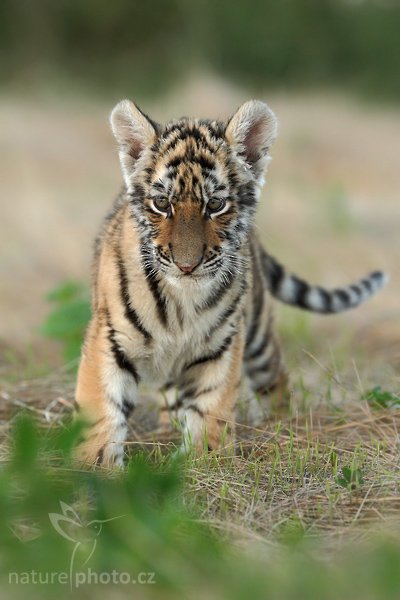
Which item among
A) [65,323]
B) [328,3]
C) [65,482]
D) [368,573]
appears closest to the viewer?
[368,573]

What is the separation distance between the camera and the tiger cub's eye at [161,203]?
4.70 meters

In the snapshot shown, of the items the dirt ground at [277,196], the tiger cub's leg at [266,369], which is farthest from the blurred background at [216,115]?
the tiger cub's leg at [266,369]

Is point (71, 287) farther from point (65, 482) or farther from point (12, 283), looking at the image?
point (65, 482)

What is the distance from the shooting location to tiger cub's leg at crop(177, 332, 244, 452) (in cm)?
503

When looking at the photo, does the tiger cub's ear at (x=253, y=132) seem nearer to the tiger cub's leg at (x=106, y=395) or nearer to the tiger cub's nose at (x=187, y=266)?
the tiger cub's nose at (x=187, y=266)

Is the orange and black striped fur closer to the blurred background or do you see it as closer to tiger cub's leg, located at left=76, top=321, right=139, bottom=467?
tiger cub's leg, located at left=76, top=321, right=139, bottom=467

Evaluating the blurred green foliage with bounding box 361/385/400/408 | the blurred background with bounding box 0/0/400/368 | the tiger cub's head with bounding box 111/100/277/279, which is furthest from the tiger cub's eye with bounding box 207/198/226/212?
the blurred background with bounding box 0/0/400/368

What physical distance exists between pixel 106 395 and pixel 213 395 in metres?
0.56

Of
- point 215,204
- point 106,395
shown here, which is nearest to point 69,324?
point 106,395

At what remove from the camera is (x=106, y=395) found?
4.96 m

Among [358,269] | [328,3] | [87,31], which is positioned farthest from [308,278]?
[87,31]

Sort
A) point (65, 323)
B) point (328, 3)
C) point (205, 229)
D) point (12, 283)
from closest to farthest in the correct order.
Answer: point (205, 229)
point (65, 323)
point (12, 283)
point (328, 3)

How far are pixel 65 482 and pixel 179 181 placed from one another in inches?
69.2

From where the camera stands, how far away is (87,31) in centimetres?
3491
